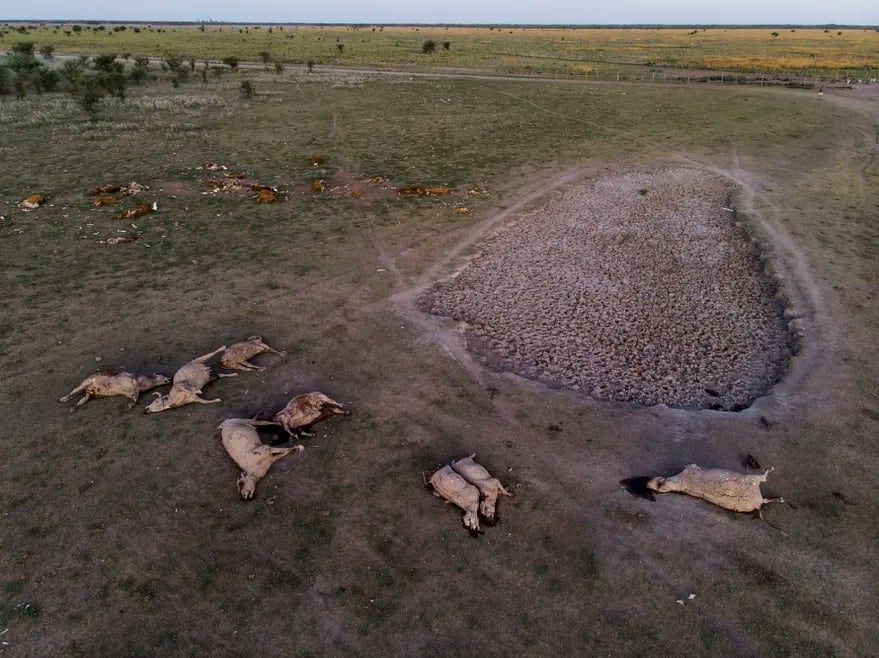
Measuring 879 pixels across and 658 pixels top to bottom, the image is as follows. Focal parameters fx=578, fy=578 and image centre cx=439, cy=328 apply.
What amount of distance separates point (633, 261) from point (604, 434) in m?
8.13

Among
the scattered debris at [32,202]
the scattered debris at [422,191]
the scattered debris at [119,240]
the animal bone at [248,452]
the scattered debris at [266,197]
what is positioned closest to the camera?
the animal bone at [248,452]

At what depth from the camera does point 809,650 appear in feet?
20.2

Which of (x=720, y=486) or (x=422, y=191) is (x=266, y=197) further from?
(x=720, y=486)

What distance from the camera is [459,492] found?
782 centimetres

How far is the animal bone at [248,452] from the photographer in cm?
816

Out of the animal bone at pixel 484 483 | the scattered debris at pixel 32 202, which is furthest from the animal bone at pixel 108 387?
the scattered debris at pixel 32 202

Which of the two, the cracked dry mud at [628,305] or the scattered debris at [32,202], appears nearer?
the cracked dry mud at [628,305]

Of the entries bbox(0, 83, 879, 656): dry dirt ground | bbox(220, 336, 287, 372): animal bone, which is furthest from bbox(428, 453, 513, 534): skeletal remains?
bbox(220, 336, 287, 372): animal bone

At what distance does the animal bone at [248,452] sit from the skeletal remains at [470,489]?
2353 millimetres

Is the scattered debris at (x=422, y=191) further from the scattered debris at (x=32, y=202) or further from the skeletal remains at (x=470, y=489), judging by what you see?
the skeletal remains at (x=470, y=489)

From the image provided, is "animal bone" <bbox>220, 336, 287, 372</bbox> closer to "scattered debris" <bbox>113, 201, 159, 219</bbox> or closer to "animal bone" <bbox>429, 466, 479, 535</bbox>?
"animal bone" <bbox>429, 466, 479, 535</bbox>

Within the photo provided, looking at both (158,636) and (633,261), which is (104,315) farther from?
(633,261)

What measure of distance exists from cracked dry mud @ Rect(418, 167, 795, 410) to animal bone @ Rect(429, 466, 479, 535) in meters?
3.41

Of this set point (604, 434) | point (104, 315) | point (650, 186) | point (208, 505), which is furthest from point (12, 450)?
point (650, 186)
